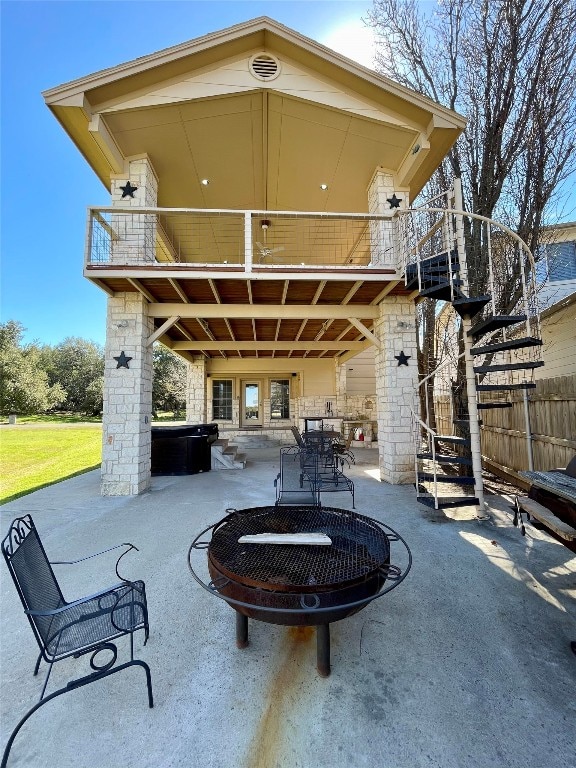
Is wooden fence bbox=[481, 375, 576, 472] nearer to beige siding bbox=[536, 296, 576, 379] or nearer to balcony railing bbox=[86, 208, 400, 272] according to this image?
beige siding bbox=[536, 296, 576, 379]

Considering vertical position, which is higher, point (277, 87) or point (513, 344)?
point (277, 87)

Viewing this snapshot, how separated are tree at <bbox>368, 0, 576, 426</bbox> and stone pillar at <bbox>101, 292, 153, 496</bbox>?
6.28 metres

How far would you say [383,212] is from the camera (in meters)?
6.45

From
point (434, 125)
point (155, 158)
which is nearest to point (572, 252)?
point (434, 125)

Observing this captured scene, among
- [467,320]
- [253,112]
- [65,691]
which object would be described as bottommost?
[65,691]

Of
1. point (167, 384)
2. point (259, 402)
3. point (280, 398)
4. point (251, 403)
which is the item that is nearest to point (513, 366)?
point (280, 398)

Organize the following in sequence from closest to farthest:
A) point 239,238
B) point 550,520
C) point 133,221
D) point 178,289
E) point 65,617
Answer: point 65,617
point 550,520
point 178,289
point 133,221
point 239,238

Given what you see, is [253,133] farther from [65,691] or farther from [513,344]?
[65,691]

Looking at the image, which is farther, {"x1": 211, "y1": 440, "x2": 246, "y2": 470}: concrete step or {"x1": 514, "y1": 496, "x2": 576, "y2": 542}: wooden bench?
{"x1": 211, "y1": 440, "x2": 246, "y2": 470}: concrete step

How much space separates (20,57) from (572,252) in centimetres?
1410

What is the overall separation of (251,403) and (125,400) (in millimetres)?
7578

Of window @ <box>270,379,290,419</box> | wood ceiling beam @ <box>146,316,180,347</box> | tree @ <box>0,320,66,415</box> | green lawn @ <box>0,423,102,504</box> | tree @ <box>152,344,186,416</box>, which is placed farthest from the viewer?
tree @ <box>152,344,186,416</box>

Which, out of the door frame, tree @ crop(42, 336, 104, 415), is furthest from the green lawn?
tree @ crop(42, 336, 104, 415)

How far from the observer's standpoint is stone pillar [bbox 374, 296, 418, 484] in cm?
623
